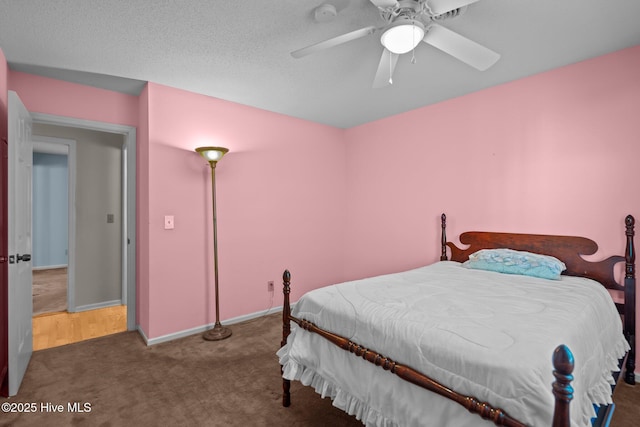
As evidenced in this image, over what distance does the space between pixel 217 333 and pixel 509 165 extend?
3177 mm

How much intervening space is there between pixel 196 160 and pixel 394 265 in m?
2.56

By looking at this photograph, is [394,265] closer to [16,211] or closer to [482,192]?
[482,192]

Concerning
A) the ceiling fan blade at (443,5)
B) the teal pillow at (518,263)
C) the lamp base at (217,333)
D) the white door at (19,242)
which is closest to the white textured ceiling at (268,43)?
the ceiling fan blade at (443,5)

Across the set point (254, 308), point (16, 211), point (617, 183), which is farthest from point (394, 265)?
point (16, 211)

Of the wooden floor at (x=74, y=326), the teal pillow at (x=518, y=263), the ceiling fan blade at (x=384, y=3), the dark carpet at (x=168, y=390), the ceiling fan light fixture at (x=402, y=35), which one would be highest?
the ceiling fan blade at (x=384, y=3)

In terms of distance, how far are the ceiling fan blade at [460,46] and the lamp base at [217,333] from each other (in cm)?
292

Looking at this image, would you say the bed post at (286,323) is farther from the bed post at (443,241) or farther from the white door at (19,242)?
the bed post at (443,241)

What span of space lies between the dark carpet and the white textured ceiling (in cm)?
236

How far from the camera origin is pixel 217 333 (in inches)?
121

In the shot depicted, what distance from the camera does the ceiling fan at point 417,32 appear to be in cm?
156

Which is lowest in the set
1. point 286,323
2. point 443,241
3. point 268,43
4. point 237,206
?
point 286,323

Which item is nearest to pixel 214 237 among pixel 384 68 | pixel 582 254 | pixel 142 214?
pixel 142 214

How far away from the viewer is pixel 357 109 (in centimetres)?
372

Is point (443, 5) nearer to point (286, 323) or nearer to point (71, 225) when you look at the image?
point (286, 323)
